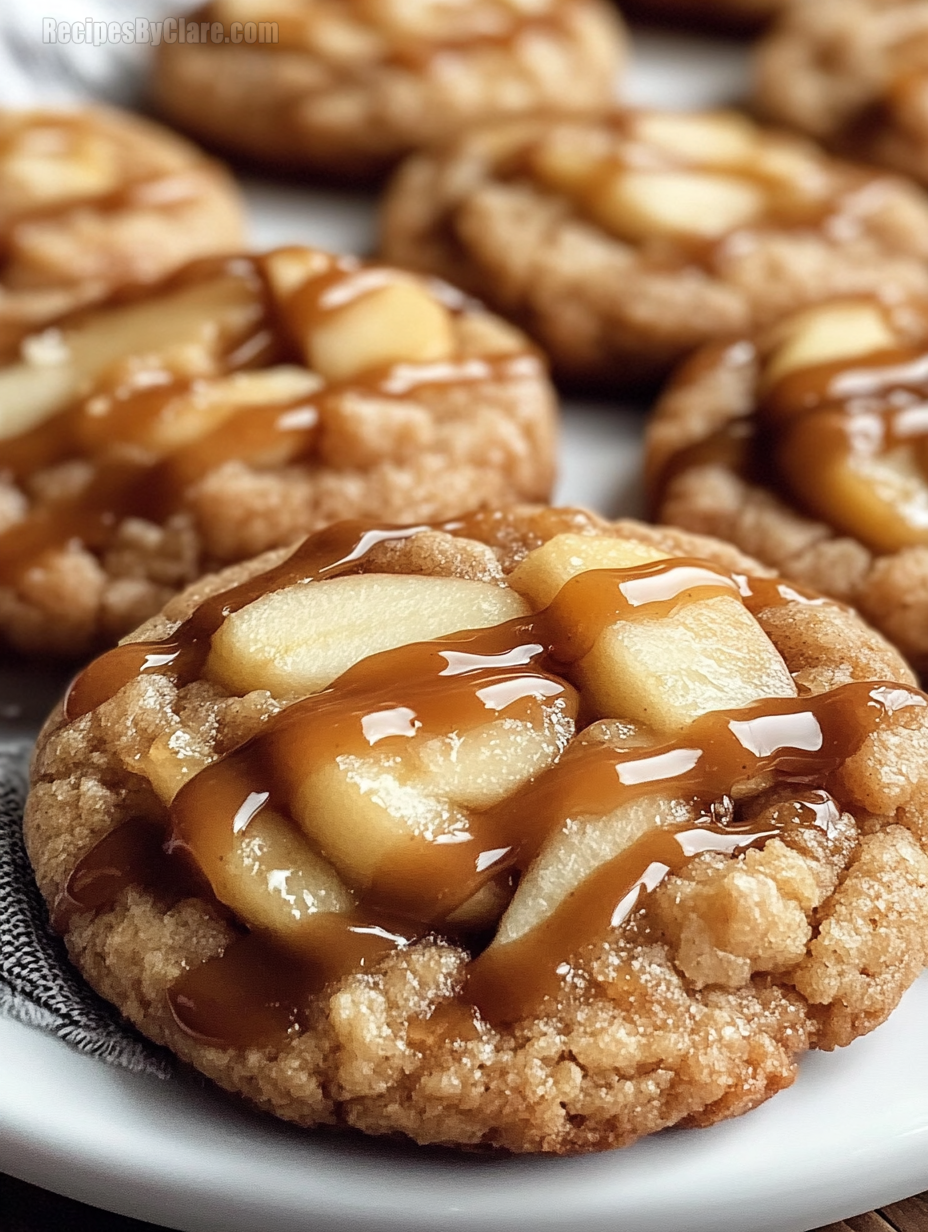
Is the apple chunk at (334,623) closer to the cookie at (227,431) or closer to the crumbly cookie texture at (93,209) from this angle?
the cookie at (227,431)

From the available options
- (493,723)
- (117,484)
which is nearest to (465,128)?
(117,484)

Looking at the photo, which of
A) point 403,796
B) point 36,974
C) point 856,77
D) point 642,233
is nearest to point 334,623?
point 403,796

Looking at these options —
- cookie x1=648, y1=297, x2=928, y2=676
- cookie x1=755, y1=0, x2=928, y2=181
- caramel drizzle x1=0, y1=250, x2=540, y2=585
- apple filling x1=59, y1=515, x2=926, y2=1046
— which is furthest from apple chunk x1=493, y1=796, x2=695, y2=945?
cookie x1=755, y1=0, x2=928, y2=181

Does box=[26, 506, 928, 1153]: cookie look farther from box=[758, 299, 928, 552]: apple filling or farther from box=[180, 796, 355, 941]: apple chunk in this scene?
box=[758, 299, 928, 552]: apple filling

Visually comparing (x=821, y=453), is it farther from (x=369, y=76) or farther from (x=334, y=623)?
(x=369, y=76)

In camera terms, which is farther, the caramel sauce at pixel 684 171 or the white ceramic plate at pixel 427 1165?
the caramel sauce at pixel 684 171

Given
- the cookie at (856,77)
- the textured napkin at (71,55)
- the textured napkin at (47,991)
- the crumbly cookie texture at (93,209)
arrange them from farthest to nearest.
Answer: the textured napkin at (71,55)
the cookie at (856,77)
the crumbly cookie texture at (93,209)
the textured napkin at (47,991)

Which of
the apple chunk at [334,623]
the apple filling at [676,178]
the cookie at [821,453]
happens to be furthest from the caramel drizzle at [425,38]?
the apple chunk at [334,623]
